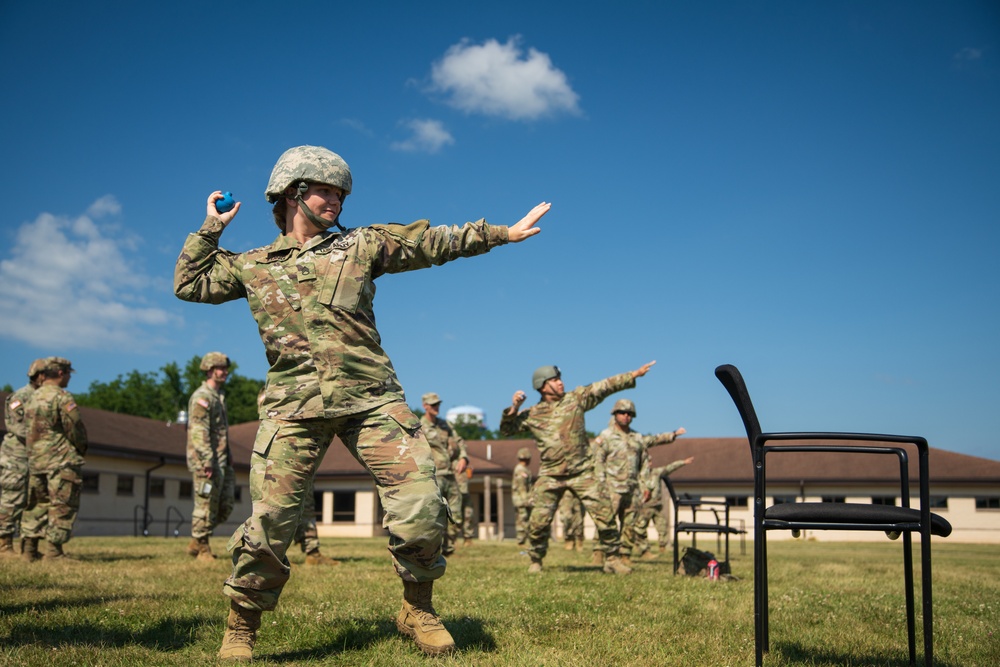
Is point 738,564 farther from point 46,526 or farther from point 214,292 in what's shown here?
point 214,292

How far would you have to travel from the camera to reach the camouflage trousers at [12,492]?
1158 centimetres

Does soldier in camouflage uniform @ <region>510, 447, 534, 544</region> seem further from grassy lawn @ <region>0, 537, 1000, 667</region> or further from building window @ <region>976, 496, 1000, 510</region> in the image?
building window @ <region>976, 496, 1000, 510</region>

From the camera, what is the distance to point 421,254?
15.3 feet

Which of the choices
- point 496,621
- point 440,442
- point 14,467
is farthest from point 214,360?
point 496,621

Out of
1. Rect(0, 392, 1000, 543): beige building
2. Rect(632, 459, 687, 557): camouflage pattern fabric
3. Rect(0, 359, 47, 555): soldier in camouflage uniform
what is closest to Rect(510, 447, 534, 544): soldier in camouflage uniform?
Rect(632, 459, 687, 557): camouflage pattern fabric

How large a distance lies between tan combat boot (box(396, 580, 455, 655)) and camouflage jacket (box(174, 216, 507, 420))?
101cm

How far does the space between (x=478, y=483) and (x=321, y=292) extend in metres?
43.5

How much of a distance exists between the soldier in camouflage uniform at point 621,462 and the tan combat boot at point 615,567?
94 cm

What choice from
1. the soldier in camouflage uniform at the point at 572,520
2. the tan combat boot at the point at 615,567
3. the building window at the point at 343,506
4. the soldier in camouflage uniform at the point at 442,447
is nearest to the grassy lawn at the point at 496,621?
the tan combat boot at the point at 615,567

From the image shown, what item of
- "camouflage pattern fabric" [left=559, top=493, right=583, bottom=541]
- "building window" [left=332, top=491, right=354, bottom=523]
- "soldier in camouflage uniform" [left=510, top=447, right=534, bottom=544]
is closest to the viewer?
"camouflage pattern fabric" [left=559, top=493, right=583, bottom=541]

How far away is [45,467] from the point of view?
11359 millimetres

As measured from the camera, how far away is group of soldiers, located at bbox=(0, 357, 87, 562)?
36.8 feet

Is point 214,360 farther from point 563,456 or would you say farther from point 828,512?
point 828,512

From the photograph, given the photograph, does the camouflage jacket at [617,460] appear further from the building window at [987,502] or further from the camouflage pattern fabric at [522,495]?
the building window at [987,502]
